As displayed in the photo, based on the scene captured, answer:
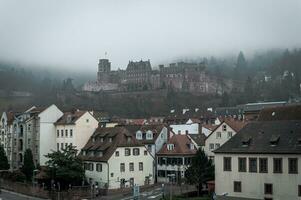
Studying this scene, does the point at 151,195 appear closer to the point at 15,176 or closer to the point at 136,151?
the point at 136,151

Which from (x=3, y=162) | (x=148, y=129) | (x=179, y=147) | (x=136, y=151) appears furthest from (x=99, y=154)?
(x=3, y=162)

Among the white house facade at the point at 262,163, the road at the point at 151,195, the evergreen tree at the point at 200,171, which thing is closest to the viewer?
the white house facade at the point at 262,163

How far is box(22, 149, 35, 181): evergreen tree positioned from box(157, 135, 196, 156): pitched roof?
19.0m

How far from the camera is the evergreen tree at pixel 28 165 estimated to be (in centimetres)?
8031

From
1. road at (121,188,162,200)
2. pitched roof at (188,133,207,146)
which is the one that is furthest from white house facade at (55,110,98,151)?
road at (121,188,162,200)

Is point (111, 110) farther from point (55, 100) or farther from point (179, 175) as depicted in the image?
point (179, 175)

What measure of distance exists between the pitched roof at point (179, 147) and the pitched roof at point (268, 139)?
66.4 feet

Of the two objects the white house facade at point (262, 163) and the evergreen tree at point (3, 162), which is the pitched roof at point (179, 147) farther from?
the evergreen tree at point (3, 162)

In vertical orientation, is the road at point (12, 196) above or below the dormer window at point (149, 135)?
below

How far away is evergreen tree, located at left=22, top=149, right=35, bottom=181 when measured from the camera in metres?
80.3

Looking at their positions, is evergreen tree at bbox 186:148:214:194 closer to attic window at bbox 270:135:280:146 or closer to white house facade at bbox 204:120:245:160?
attic window at bbox 270:135:280:146

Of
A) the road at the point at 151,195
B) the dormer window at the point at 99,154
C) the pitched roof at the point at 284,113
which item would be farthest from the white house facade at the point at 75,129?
the pitched roof at the point at 284,113

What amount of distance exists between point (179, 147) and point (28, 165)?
22607mm

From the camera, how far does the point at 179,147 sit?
80.2 meters
